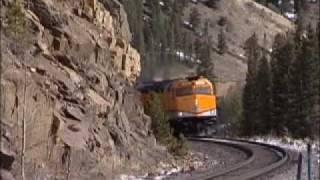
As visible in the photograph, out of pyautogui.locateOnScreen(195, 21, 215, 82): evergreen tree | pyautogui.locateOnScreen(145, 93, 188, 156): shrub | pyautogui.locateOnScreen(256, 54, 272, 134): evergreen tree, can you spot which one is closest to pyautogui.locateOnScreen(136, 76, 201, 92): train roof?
pyautogui.locateOnScreen(145, 93, 188, 156): shrub

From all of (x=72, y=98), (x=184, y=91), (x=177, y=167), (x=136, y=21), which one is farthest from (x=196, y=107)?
(x=72, y=98)

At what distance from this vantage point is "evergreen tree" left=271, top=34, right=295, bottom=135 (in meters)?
63.0

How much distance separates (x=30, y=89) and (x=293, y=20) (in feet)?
306

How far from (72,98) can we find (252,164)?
287 inches

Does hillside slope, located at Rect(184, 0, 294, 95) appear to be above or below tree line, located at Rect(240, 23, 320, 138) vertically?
above

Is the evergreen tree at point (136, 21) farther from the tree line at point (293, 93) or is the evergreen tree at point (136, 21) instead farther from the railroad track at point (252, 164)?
the tree line at point (293, 93)

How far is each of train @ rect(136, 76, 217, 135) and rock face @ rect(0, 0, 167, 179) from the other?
15.1 metres

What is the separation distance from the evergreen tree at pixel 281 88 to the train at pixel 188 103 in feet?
32.1

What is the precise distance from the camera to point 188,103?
1999 inches

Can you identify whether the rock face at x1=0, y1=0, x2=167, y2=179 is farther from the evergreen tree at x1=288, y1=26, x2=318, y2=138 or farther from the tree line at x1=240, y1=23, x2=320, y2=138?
the evergreen tree at x1=288, y1=26, x2=318, y2=138

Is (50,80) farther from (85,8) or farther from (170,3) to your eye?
(170,3)

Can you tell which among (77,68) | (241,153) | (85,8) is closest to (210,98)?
(241,153)

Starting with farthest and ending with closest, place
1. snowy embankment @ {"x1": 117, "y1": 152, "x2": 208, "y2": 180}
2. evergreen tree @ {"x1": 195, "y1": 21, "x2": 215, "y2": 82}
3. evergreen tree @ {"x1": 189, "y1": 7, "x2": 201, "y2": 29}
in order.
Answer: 1. evergreen tree @ {"x1": 195, "y1": 21, "x2": 215, "y2": 82}
2. evergreen tree @ {"x1": 189, "y1": 7, "x2": 201, "y2": 29}
3. snowy embankment @ {"x1": 117, "y1": 152, "x2": 208, "y2": 180}

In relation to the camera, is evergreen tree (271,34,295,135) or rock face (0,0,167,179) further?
evergreen tree (271,34,295,135)
